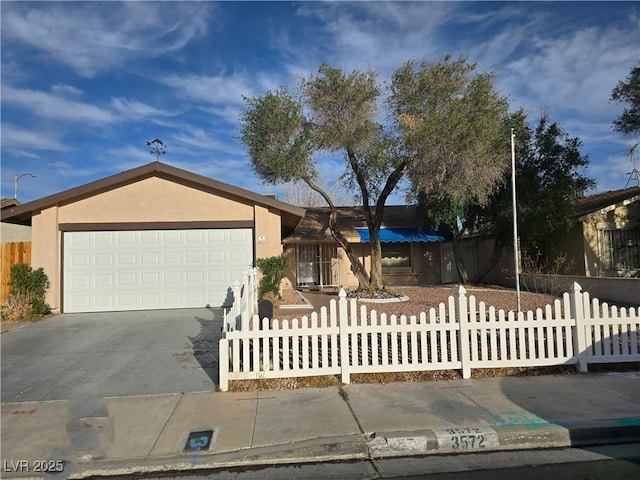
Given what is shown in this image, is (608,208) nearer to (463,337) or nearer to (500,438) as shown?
(463,337)

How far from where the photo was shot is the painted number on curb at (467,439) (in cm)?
423

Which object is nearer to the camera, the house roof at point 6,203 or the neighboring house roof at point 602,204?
the neighboring house roof at point 602,204

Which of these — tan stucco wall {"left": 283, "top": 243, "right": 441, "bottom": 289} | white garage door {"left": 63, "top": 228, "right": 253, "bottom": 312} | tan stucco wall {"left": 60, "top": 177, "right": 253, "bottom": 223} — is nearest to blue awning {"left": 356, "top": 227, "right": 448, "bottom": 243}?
tan stucco wall {"left": 283, "top": 243, "right": 441, "bottom": 289}

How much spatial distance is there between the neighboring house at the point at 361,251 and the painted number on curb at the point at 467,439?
1494 centimetres

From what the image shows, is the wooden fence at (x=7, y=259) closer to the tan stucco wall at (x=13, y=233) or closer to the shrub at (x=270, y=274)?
the shrub at (x=270, y=274)

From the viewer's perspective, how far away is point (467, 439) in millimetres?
4258

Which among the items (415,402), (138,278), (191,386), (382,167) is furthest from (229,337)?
(382,167)

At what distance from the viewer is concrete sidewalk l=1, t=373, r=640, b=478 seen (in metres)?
4.07

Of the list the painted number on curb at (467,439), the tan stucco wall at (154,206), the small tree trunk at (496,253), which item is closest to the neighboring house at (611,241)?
the small tree trunk at (496,253)

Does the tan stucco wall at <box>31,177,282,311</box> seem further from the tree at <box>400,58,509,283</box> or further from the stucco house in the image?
the tree at <box>400,58,509,283</box>

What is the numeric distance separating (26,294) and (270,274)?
660cm

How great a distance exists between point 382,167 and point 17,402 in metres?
10.9

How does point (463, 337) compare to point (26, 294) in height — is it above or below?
below

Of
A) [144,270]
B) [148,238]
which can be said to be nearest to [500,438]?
[144,270]
